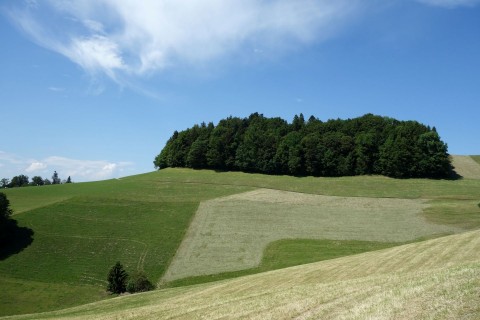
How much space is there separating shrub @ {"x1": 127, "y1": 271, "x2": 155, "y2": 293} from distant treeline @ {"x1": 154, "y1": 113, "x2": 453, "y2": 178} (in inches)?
2705

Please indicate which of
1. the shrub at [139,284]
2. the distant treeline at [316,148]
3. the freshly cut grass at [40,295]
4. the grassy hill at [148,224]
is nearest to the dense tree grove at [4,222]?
the grassy hill at [148,224]

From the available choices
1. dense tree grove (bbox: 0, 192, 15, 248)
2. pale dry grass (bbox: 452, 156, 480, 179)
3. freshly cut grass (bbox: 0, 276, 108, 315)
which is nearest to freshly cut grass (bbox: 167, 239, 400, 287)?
freshly cut grass (bbox: 0, 276, 108, 315)

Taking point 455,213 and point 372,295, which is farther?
point 455,213

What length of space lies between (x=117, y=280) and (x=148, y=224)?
2177 cm

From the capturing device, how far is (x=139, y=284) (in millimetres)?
44594

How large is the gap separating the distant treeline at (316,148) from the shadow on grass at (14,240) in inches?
2512

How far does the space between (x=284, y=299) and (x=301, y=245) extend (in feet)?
122

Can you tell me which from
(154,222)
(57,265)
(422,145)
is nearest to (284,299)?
(57,265)

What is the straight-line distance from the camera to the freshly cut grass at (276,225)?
5159 cm

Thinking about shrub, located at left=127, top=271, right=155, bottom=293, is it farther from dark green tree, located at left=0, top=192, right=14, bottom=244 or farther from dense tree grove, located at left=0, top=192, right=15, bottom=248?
dark green tree, located at left=0, top=192, right=14, bottom=244

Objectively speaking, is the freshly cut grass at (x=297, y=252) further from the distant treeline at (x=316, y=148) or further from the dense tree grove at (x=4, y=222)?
the distant treeline at (x=316, y=148)

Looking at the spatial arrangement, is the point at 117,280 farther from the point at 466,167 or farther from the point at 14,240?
the point at 466,167

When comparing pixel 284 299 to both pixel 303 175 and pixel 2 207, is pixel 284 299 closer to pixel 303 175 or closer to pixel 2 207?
pixel 2 207

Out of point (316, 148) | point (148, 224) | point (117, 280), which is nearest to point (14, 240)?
point (148, 224)
